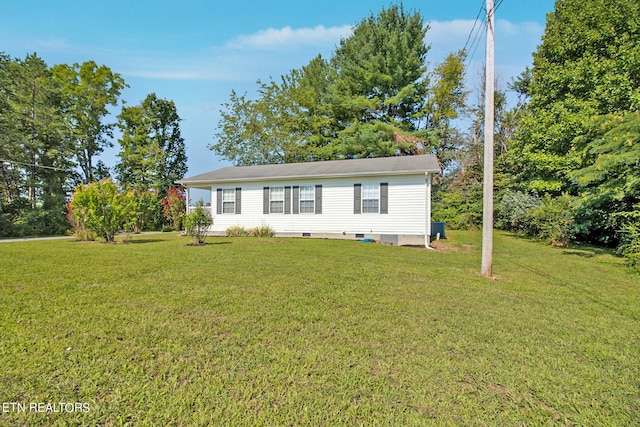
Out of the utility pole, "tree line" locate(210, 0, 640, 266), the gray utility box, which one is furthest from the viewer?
the gray utility box

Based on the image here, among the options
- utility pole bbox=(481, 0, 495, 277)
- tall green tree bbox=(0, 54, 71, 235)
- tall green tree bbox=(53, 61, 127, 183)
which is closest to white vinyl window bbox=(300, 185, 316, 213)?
utility pole bbox=(481, 0, 495, 277)

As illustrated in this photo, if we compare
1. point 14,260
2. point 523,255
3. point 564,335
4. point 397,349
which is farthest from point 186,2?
point 523,255

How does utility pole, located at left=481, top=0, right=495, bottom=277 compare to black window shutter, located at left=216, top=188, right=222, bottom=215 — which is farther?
black window shutter, located at left=216, top=188, right=222, bottom=215

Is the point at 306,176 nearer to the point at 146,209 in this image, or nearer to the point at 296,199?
the point at 296,199

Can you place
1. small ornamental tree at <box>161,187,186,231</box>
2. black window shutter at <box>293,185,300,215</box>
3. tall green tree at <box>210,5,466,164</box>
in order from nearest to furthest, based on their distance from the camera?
1. black window shutter at <box>293,185,300,215</box>
2. small ornamental tree at <box>161,187,186,231</box>
3. tall green tree at <box>210,5,466,164</box>

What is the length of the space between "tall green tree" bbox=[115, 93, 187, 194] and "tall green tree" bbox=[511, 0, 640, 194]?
25.3m

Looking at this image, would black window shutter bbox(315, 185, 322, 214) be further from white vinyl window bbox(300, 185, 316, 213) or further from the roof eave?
the roof eave

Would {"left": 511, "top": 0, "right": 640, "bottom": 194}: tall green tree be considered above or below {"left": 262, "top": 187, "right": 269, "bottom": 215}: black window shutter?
above

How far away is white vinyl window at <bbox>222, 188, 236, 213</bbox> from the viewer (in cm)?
1474

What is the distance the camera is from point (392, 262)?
25.3 feet

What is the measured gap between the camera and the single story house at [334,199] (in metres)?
12.0

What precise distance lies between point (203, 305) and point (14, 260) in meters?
5.39

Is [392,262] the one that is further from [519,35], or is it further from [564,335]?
[519,35]

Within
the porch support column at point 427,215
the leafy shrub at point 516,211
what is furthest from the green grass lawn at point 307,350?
the leafy shrub at point 516,211
